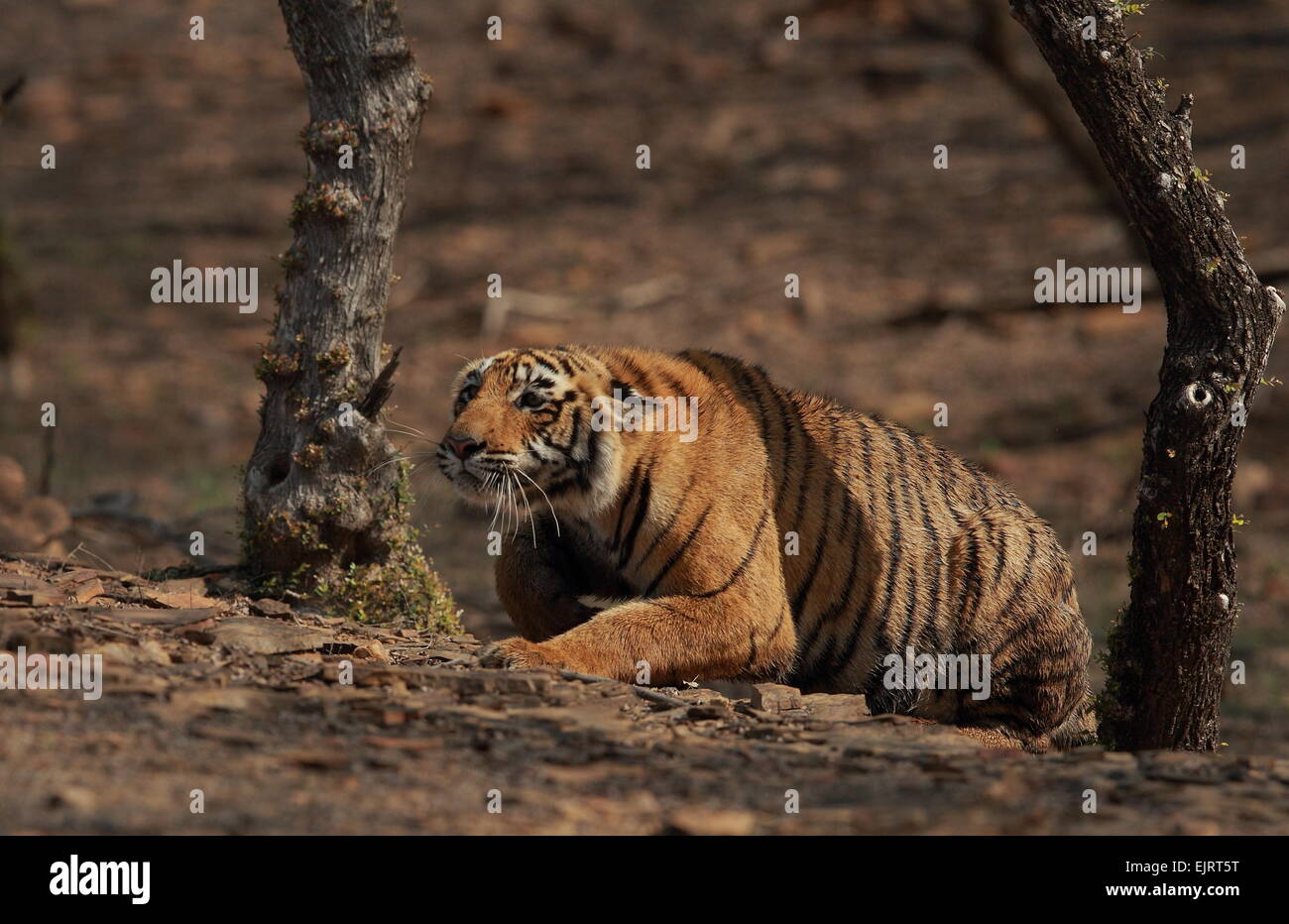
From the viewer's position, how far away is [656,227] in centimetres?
1636

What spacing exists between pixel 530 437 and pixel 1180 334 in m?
2.26

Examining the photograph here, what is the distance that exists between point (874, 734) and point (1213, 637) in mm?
1388

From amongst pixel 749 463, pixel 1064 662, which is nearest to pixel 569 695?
pixel 749 463

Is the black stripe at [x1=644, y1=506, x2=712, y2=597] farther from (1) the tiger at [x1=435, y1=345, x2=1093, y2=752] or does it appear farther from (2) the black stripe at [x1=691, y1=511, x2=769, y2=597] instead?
(2) the black stripe at [x1=691, y1=511, x2=769, y2=597]

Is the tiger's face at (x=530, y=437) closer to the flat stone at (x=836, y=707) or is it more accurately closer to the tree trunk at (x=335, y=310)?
the tree trunk at (x=335, y=310)

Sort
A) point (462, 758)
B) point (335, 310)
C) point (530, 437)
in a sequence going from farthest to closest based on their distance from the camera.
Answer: point (335, 310) → point (530, 437) → point (462, 758)

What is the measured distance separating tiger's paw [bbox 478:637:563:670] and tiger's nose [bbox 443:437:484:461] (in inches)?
26.8

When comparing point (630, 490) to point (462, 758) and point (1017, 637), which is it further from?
point (462, 758)

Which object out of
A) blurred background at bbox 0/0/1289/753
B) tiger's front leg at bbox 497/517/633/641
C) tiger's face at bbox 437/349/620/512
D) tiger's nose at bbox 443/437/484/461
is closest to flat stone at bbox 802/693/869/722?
tiger's front leg at bbox 497/517/633/641

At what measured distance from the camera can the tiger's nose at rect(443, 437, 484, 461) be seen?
5.27 metres

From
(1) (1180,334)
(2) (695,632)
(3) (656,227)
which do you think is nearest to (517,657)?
(2) (695,632)

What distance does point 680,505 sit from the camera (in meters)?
5.46
